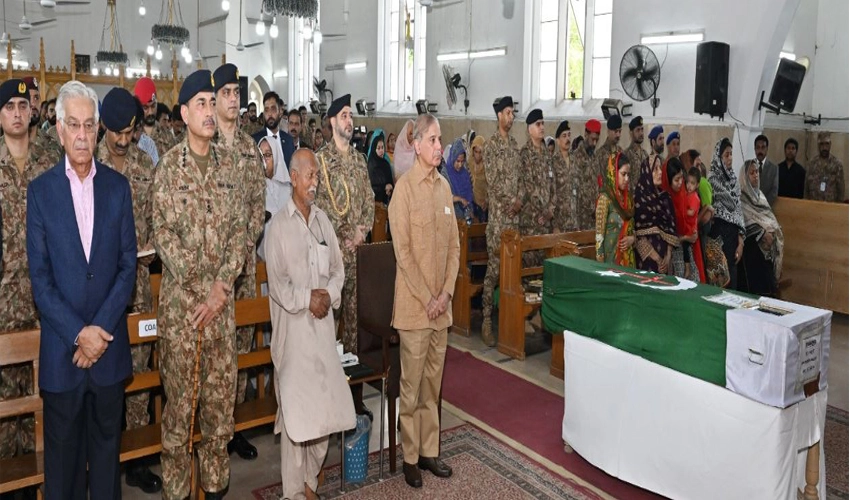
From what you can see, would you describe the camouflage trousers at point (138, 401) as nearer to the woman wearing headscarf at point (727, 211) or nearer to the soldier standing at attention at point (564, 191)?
the soldier standing at attention at point (564, 191)

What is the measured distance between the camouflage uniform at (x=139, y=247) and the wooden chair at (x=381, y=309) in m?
1.16

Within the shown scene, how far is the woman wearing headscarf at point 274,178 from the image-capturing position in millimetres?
5719

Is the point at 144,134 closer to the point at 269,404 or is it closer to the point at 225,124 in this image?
the point at 225,124

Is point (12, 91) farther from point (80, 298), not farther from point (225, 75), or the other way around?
point (80, 298)

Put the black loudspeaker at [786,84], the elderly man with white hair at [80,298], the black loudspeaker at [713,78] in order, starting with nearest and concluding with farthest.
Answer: the elderly man with white hair at [80,298] → the black loudspeaker at [713,78] → the black loudspeaker at [786,84]

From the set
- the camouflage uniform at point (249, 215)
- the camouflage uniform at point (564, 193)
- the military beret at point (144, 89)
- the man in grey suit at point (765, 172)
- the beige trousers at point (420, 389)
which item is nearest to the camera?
the beige trousers at point (420, 389)

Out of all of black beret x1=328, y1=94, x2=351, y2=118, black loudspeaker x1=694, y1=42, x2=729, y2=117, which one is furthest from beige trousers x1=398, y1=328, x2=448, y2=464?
black loudspeaker x1=694, y1=42, x2=729, y2=117

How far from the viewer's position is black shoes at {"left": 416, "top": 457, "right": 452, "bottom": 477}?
3912 mm

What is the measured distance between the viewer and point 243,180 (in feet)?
11.5

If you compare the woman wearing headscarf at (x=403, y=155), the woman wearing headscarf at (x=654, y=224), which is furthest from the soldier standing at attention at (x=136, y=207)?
the woman wearing headscarf at (x=403, y=155)

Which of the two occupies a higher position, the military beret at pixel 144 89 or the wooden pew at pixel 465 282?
the military beret at pixel 144 89

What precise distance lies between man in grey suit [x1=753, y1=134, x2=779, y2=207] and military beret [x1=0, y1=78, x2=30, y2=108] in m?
→ 7.87

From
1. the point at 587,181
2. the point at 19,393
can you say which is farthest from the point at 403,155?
the point at 19,393

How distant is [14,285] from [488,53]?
1070cm
